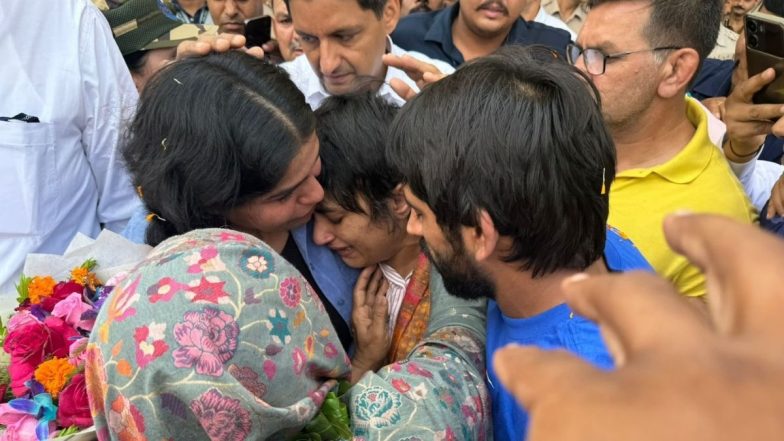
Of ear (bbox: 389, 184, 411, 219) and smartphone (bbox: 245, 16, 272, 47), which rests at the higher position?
ear (bbox: 389, 184, 411, 219)

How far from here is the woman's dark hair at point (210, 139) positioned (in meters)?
1.90

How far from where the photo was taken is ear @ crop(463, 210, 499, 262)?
167 centimetres

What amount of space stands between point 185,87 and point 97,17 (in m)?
1.05

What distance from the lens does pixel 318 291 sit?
2.14 metres

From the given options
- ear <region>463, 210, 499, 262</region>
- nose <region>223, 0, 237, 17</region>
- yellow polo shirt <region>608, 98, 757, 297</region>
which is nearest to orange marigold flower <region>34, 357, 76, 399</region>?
ear <region>463, 210, 499, 262</region>

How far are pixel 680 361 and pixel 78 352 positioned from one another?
5.03 feet

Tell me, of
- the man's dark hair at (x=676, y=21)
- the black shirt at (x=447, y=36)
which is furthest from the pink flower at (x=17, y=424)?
the black shirt at (x=447, y=36)

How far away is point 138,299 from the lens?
1.36 m

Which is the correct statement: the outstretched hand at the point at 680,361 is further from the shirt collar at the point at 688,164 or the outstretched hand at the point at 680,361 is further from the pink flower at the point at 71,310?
the shirt collar at the point at 688,164

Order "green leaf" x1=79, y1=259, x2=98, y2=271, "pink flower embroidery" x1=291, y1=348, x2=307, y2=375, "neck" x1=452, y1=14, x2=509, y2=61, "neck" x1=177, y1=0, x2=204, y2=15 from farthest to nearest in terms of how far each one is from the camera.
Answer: "neck" x1=177, y1=0, x2=204, y2=15, "neck" x1=452, y1=14, x2=509, y2=61, "green leaf" x1=79, y1=259, x2=98, y2=271, "pink flower embroidery" x1=291, y1=348, x2=307, y2=375

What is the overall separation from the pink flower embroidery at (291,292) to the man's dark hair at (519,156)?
16.1 inches

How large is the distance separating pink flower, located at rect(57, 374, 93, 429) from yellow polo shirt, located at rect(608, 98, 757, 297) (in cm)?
169

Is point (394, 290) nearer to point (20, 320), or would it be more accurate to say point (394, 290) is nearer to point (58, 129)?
point (20, 320)

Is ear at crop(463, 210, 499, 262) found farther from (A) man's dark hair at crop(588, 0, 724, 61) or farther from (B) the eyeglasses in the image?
(A) man's dark hair at crop(588, 0, 724, 61)
